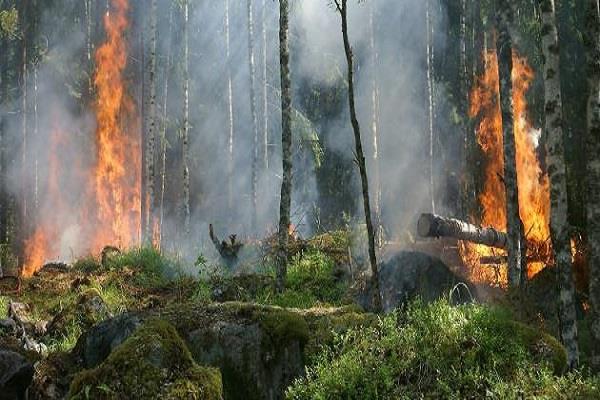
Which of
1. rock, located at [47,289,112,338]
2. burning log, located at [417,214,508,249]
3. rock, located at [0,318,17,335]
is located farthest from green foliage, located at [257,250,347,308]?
rock, located at [0,318,17,335]

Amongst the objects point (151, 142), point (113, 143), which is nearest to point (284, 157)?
point (151, 142)

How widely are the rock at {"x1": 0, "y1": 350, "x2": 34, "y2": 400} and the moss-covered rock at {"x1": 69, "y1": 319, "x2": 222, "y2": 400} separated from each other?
307cm

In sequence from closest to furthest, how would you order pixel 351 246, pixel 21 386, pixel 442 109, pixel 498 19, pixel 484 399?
pixel 484 399 → pixel 21 386 → pixel 498 19 → pixel 351 246 → pixel 442 109

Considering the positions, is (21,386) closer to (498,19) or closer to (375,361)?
(375,361)

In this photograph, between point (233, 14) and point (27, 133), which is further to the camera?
point (233, 14)

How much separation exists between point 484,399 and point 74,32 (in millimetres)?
27999

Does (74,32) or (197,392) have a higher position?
(74,32)

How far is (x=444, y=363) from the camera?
18.6ft

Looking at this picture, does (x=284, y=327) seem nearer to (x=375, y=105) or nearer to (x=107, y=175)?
(x=107, y=175)

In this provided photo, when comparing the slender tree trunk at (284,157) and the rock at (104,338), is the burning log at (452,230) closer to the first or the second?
the slender tree trunk at (284,157)

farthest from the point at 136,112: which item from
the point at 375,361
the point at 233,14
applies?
the point at 375,361

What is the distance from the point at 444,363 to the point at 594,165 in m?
4.79

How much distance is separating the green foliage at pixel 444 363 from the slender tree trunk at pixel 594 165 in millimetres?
2883

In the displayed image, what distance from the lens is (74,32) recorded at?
28.4 metres
